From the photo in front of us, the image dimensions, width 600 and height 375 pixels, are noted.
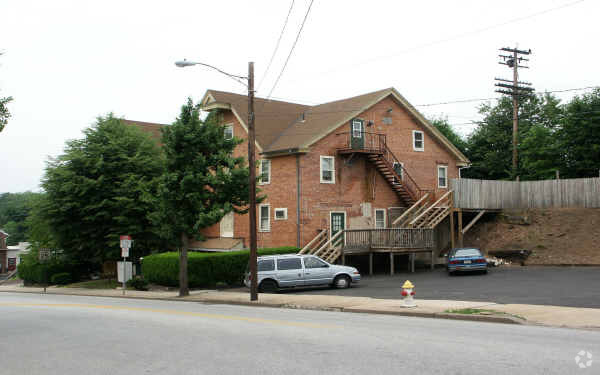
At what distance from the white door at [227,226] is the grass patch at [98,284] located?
23.7ft

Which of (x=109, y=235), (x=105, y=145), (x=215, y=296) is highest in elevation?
(x=105, y=145)

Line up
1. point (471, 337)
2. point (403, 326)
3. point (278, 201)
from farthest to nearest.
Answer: point (278, 201) < point (403, 326) < point (471, 337)

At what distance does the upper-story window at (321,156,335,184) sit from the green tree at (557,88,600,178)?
79.5 feet

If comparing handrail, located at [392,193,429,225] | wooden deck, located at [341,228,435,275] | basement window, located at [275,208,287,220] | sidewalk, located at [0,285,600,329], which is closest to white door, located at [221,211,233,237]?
basement window, located at [275,208,287,220]

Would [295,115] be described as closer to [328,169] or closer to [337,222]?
[328,169]

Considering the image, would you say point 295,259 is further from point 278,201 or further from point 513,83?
point 513,83

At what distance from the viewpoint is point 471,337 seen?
10844 millimetres

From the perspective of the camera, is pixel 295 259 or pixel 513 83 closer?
pixel 295 259

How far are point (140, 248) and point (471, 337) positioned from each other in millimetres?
29671

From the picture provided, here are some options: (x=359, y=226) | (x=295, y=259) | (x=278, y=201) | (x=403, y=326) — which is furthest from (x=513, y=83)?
(x=403, y=326)

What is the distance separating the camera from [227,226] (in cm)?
3900

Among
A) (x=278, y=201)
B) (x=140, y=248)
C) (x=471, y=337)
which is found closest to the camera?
(x=471, y=337)

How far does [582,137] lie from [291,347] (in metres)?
45.3

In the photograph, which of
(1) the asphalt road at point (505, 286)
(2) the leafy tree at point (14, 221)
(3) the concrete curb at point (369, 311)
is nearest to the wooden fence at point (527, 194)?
(1) the asphalt road at point (505, 286)
